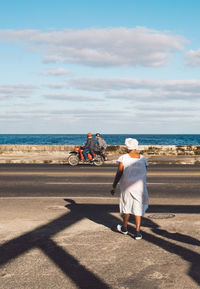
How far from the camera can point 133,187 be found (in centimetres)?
591

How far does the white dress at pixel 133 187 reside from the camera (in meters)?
5.92

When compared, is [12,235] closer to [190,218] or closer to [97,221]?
[97,221]

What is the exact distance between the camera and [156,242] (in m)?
5.73

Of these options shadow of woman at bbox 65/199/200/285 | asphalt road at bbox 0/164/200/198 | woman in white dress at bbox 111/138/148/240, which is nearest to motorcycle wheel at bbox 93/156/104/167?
asphalt road at bbox 0/164/200/198

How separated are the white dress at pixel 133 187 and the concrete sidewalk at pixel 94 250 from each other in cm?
51

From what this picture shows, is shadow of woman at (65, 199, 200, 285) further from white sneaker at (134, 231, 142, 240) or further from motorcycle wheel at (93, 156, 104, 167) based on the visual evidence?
motorcycle wheel at (93, 156, 104, 167)

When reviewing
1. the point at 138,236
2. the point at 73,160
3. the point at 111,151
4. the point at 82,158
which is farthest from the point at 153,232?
the point at 111,151

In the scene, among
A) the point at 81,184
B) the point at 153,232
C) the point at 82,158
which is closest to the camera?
the point at 153,232

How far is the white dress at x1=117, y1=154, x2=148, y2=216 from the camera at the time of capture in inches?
233

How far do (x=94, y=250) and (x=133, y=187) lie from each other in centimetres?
121

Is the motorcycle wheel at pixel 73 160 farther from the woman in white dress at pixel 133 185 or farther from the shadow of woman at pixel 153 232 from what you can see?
the woman in white dress at pixel 133 185

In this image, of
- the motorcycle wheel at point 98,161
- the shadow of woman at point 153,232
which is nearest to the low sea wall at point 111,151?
the motorcycle wheel at point 98,161

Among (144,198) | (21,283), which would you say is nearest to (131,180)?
(144,198)

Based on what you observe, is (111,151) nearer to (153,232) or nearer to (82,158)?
(82,158)
